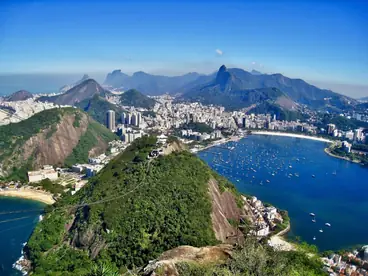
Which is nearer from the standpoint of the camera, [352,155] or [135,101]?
[352,155]

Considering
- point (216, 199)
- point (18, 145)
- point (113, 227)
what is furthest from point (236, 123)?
point (113, 227)

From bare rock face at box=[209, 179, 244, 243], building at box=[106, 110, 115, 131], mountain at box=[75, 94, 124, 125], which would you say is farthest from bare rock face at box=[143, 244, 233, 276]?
mountain at box=[75, 94, 124, 125]

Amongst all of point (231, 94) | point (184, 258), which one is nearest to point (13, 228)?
point (184, 258)

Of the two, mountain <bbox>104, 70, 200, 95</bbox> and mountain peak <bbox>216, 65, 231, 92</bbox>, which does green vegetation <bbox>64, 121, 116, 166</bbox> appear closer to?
mountain peak <bbox>216, 65, 231, 92</bbox>

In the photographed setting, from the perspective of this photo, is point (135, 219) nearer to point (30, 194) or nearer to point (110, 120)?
point (30, 194)

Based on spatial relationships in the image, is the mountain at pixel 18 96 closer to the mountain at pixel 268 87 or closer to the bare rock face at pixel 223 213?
the mountain at pixel 268 87

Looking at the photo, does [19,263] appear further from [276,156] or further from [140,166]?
[276,156]
